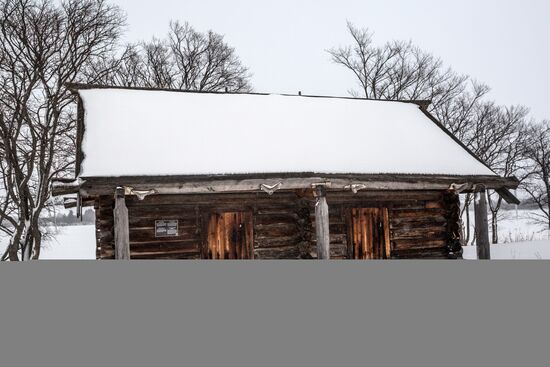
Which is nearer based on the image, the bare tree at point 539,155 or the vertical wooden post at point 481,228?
the vertical wooden post at point 481,228

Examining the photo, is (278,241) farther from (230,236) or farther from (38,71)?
(38,71)

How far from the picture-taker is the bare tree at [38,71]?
18.5 metres

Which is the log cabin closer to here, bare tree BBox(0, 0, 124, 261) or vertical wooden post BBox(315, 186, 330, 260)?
vertical wooden post BBox(315, 186, 330, 260)

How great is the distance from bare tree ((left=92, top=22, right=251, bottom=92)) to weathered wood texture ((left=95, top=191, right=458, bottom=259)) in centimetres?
1499

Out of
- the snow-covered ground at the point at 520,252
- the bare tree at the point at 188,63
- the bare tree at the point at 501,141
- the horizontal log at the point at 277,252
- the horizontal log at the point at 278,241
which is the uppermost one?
the bare tree at the point at 188,63

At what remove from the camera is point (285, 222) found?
1252cm

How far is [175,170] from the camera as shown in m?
10.3

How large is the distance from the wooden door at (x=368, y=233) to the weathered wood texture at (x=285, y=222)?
0.34ft

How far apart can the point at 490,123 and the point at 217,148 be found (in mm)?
25028

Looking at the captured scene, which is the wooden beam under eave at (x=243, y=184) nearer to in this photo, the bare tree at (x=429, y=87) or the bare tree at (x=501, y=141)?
the bare tree at (x=429, y=87)

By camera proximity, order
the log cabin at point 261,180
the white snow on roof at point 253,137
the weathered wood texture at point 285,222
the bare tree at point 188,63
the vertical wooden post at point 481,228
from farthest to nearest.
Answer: the bare tree at point 188,63
the vertical wooden post at point 481,228
the weathered wood texture at point 285,222
the white snow on roof at point 253,137
the log cabin at point 261,180

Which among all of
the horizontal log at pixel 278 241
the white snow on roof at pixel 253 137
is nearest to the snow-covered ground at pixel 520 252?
the white snow on roof at pixel 253 137

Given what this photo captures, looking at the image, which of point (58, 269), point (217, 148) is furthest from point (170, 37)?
point (58, 269)

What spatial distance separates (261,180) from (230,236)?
7.25 feet
